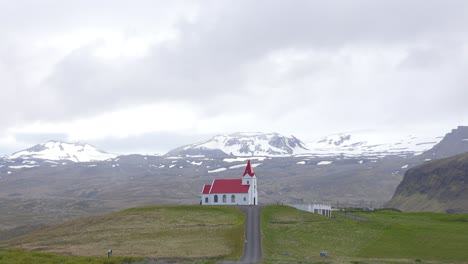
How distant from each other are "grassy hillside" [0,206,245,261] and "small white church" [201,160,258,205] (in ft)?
39.6

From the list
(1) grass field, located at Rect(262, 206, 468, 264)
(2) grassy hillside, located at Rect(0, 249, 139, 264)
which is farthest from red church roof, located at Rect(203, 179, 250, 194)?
(2) grassy hillside, located at Rect(0, 249, 139, 264)

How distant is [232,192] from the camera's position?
356 feet

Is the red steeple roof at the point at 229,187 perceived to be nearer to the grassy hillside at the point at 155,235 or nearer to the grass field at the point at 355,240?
the grass field at the point at 355,240

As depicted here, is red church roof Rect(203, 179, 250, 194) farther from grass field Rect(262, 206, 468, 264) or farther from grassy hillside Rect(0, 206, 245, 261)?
grassy hillside Rect(0, 206, 245, 261)

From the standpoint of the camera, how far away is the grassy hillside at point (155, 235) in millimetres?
60531

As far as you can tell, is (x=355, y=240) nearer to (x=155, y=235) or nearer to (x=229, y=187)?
(x=155, y=235)

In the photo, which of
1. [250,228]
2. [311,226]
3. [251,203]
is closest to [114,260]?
[250,228]

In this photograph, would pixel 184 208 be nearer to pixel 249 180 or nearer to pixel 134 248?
pixel 249 180

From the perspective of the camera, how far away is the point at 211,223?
82.4 meters

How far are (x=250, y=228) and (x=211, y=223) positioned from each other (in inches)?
305

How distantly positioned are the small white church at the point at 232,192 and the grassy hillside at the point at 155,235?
39.6ft

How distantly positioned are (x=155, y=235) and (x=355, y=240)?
90.9ft

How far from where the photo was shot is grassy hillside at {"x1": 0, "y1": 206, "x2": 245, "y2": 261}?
60531 millimetres

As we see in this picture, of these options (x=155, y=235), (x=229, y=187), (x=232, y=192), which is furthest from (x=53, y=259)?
(x=229, y=187)
